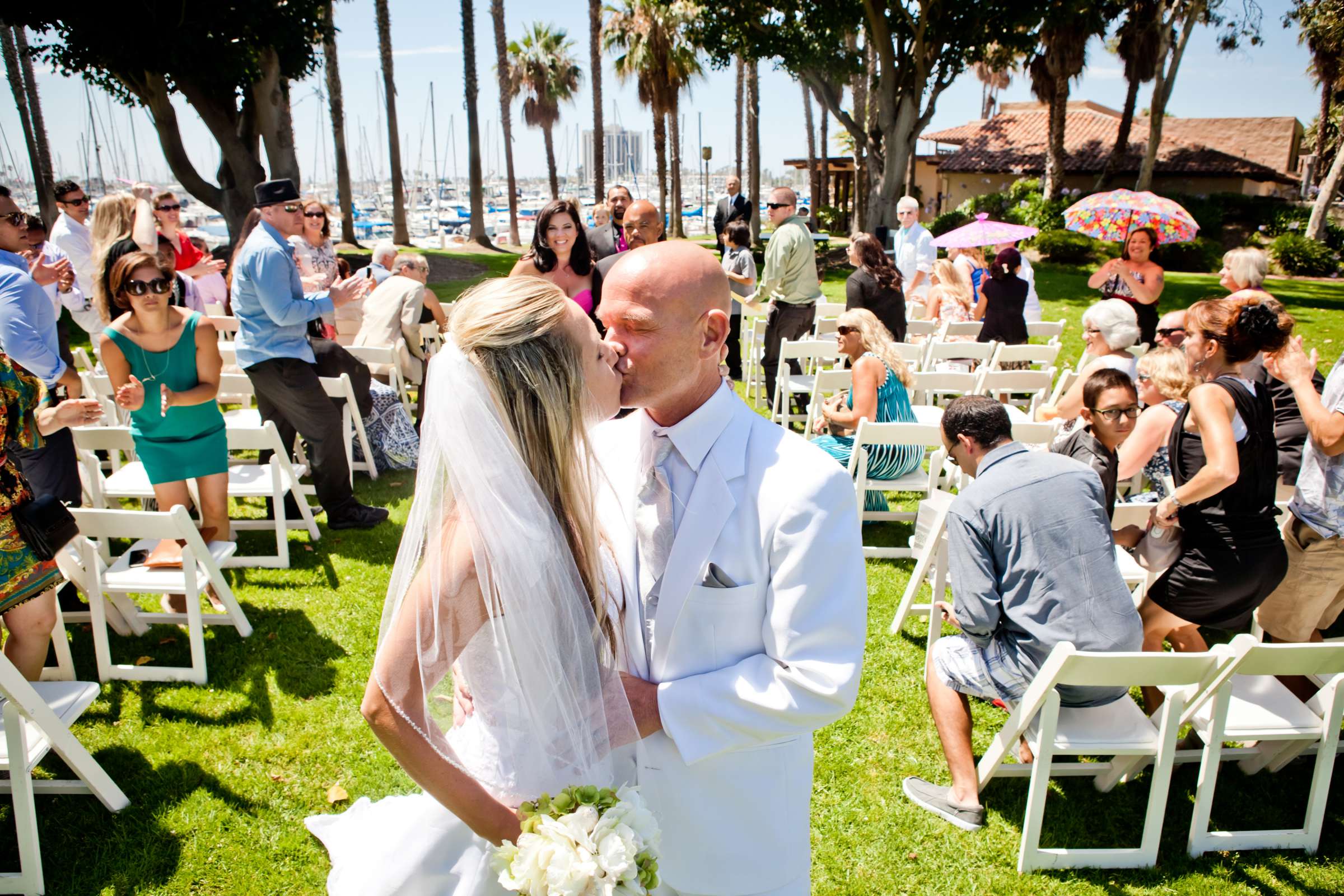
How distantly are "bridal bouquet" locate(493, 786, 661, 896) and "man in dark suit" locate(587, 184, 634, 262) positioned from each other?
18.5 feet

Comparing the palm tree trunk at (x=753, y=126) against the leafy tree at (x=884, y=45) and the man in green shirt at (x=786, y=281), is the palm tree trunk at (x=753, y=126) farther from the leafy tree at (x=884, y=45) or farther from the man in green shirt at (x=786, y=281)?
the man in green shirt at (x=786, y=281)

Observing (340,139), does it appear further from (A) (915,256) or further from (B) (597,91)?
(A) (915,256)

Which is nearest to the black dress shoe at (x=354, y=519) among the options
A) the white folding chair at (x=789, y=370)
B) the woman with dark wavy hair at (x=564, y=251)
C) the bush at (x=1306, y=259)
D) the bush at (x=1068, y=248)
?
the woman with dark wavy hair at (x=564, y=251)

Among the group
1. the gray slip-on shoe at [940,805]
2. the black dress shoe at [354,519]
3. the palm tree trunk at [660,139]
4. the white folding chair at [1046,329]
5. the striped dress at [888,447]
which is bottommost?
the gray slip-on shoe at [940,805]

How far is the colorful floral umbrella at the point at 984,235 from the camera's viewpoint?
10.2m

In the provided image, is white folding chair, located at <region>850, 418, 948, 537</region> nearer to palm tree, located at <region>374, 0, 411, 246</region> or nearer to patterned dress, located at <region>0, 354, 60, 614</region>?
patterned dress, located at <region>0, 354, 60, 614</region>

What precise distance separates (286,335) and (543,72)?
1626 inches

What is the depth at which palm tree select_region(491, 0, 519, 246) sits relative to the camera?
28.9 m

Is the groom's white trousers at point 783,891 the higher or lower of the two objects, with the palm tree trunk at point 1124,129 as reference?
lower

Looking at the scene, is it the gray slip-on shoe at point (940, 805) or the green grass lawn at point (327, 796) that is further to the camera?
the gray slip-on shoe at point (940, 805)

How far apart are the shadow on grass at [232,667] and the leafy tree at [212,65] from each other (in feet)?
45.2

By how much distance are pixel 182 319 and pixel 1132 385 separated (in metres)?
5.41

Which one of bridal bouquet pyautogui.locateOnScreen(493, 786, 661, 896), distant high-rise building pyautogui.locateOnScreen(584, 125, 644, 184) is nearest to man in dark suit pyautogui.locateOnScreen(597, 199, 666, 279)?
bridal bouquet pyautogui.locateOnScreen(493, 786, 661, 896)

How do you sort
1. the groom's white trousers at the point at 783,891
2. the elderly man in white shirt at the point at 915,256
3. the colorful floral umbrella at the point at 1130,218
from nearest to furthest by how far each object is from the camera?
1. the groom's white trousers at the point at 783,891
2. the colorful floral umbrella at the point at 1130,218
3. the elderly man in white shirt at the point at 915,256
